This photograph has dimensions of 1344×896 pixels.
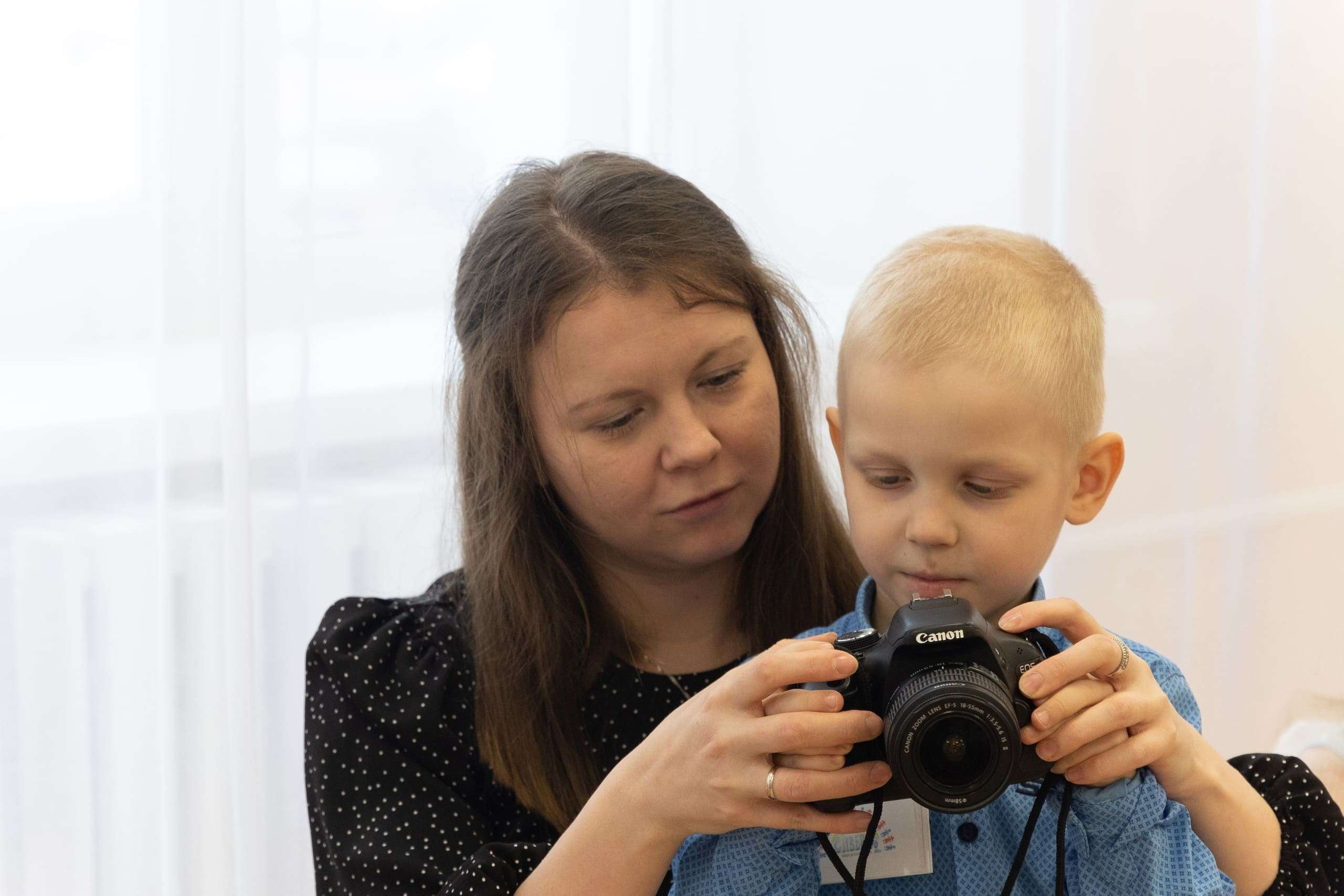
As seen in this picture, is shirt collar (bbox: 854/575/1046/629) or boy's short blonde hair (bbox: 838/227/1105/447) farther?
shirt collar (bbox: 854/575/1046/629)

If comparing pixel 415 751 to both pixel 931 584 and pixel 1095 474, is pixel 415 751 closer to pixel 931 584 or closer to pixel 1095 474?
pixel 931 584

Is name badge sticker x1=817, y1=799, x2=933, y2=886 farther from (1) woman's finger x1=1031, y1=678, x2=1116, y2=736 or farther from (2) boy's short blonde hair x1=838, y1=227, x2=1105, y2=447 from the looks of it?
(2) boy's short blonde hair x1=838, y1=227, x2=1105, y2=447

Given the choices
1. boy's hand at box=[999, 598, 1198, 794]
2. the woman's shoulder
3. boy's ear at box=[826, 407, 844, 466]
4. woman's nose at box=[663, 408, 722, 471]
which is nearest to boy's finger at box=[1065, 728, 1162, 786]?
boy's hand at box=[999, 598, 1198, 794]

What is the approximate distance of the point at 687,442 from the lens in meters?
1.22

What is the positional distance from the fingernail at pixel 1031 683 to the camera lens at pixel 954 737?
0.02 metres

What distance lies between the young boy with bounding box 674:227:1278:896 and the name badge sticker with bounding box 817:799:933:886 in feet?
0.04

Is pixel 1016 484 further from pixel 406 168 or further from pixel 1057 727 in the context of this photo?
pixel 406 168

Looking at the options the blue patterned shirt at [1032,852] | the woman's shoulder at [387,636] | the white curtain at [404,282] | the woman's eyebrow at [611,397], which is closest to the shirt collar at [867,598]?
the blue patterned shirt at [1032,852]

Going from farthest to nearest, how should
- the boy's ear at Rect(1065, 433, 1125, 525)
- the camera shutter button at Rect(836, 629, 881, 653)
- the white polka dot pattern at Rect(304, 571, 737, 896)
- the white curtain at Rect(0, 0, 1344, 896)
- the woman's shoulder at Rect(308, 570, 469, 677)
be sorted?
the white curtain at Rect(0, 0, 1344, 896)
the woman's shoulder at Rect(308, 570, 469, 677)
the white polka dot pattern at Rect(304, 571, 737, 896)
the boy's ear at Rect(1065, 433, 1125, 525)
the camera shutter button at Rect(836, 629, 881, 653)

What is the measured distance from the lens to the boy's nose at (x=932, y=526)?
3.45 feet

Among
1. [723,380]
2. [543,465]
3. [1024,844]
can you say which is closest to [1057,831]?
[1024,844]

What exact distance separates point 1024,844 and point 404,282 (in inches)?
42.3

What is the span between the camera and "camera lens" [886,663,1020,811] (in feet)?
2.98

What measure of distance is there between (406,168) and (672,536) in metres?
0.69
